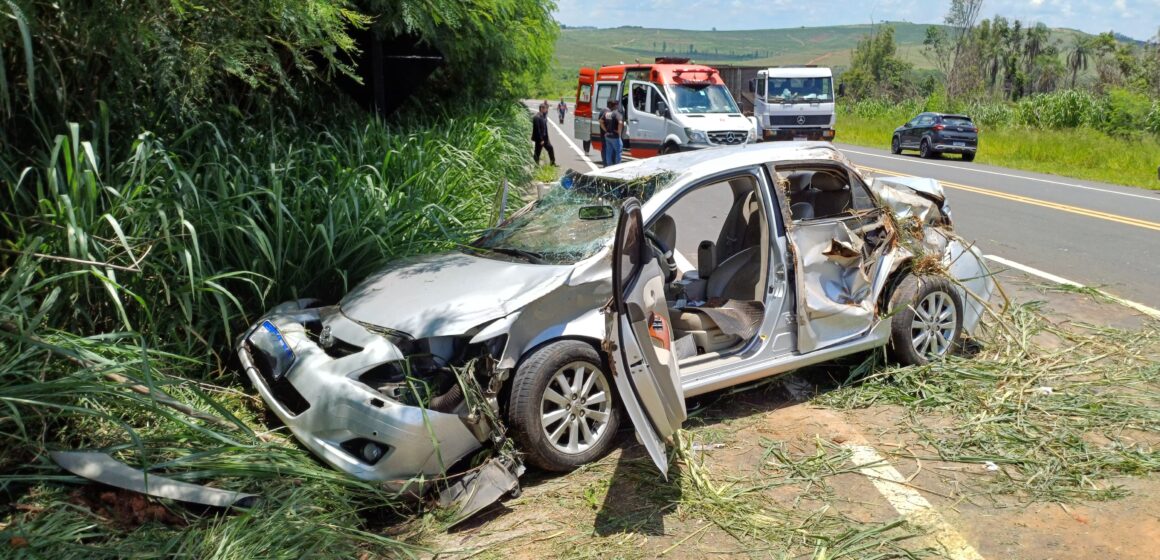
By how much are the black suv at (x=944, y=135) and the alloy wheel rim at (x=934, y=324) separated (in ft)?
73.8

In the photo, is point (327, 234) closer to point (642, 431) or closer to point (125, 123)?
point (125, 123)

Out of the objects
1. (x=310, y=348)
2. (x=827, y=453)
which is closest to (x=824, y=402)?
(x=827, y=453)

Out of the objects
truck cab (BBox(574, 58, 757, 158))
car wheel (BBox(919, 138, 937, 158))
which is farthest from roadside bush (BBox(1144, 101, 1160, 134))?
truck cab (BBox(574, 58, 757, 158))

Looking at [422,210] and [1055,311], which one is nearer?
[422,210]

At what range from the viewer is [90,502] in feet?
11.6

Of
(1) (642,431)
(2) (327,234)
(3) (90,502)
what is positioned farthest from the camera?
(2) (327,234)

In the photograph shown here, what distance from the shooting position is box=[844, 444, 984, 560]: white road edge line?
12.1ft

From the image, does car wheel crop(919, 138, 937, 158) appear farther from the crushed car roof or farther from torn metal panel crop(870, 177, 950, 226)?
the crushed car roof

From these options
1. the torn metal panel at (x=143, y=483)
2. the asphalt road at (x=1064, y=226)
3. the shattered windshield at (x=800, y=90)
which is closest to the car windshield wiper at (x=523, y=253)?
the torn metal panel at (x=143, y=483)

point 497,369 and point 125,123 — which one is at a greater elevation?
point 125,123

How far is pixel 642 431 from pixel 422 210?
3.31 metres

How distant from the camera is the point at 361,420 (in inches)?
151

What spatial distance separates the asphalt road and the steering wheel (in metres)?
2.77

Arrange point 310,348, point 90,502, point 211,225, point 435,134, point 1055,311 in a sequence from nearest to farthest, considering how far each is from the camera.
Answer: point 90,502 → point 310,348 → point 211,225 → point 1055,311 → point 435,134
